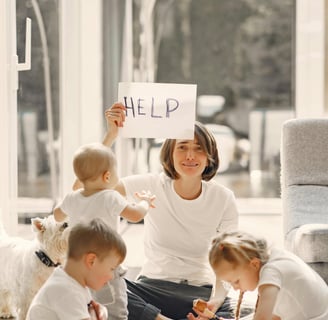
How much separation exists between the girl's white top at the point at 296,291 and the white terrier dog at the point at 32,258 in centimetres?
71

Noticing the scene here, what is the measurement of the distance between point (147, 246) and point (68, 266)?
87 cm

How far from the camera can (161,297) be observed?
122 inches

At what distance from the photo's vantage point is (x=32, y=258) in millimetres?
2912

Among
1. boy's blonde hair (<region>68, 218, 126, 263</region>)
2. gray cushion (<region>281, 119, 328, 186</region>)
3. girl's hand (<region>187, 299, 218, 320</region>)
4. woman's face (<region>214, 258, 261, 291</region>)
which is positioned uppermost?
gray cushion (<region>281, 119, 328, 186</region>)

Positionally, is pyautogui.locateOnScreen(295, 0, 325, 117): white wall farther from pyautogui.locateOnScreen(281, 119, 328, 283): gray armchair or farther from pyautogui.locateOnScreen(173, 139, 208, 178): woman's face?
pyautogui.locateOnScreen(173, 139, 208, 178): woman's face

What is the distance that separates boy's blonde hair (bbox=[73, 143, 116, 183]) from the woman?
0.96 ft

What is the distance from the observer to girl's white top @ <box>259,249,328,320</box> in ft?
8.38

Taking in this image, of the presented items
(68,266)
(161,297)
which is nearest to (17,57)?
(161,297)

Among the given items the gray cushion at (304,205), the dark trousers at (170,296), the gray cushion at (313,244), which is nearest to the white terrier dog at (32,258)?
the dark trousers at (170,296)

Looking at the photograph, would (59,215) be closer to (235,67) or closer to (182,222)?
(182,222)

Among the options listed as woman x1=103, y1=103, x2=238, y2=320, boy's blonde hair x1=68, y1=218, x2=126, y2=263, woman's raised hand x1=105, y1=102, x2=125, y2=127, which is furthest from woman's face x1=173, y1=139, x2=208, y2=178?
boy's blonde hair x1=68, y1=218, x2=126, y2=263

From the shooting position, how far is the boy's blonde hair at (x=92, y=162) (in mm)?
2752

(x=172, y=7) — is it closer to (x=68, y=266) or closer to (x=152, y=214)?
(x=152, y=214)

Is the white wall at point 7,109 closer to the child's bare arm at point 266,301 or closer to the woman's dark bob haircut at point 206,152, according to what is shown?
the woman's dark bob haircut at point 206,152
